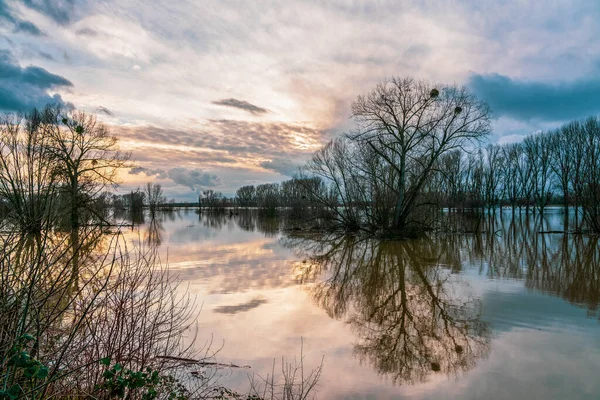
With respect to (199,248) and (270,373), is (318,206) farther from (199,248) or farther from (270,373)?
(270,373)

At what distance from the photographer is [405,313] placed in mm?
8344

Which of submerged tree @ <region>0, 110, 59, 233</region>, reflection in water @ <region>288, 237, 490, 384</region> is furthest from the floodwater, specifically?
submerged tree @ <region>0, 110, 59, 233</region>

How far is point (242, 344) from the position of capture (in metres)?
6.64

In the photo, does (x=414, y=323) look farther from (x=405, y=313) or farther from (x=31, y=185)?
(x=31, y=185)

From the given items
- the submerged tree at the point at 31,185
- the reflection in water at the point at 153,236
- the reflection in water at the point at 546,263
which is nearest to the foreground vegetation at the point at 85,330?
the submerged tree at the point at 31,185

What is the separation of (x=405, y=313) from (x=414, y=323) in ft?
2.33

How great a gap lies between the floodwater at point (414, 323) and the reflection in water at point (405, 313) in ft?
0.10

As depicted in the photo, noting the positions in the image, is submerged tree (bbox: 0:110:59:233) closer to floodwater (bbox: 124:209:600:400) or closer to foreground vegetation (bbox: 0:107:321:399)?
foreground vegetation (bbox: 0:107:321:399)

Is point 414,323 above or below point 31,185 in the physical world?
below

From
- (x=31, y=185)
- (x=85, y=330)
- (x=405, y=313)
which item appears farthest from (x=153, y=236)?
(x=85, y=330)

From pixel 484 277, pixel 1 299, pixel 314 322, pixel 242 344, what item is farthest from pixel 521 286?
pixel 1 299

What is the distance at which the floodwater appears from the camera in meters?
5.18

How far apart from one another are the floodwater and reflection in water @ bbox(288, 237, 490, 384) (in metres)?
0.03

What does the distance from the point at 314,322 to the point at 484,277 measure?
295 inches
